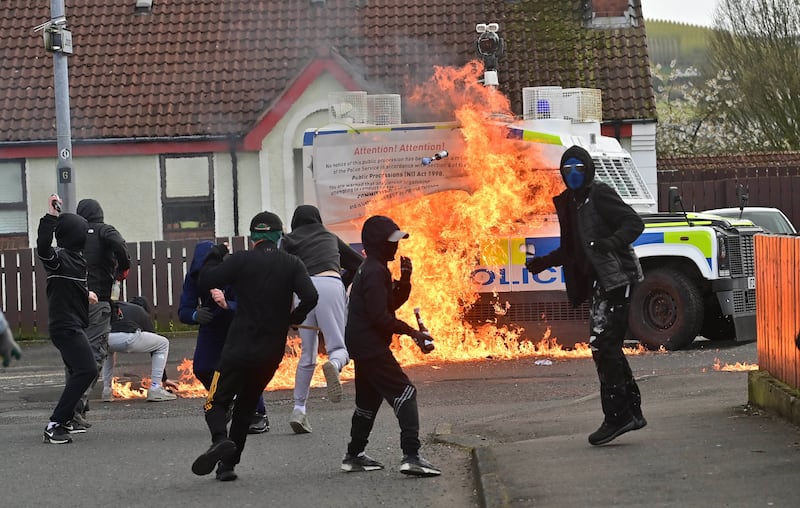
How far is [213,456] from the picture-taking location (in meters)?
8.45

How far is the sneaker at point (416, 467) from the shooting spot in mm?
8555

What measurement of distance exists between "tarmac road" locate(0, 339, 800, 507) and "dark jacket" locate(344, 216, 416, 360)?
82 cm

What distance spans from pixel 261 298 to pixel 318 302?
225 centimetres

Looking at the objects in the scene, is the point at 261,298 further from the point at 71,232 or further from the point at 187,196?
the point at 187,196

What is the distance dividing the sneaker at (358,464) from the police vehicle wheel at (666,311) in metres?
7.27

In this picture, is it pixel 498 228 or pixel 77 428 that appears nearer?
pixel 77 428

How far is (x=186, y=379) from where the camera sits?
1489 cm

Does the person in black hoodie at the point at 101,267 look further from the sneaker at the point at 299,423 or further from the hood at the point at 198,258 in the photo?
the sneaker at the point at 299,423

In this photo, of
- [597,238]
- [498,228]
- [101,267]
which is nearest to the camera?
[597,238]

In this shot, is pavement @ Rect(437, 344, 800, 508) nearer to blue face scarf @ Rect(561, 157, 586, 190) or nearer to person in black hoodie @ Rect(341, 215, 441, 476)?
person in black hoodie @ Rect(341, 215, 441, 476)

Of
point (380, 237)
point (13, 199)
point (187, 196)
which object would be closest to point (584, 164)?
point (380, 237)

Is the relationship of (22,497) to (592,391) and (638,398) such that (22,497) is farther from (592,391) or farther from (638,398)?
(592,391)

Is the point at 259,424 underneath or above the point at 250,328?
underneath

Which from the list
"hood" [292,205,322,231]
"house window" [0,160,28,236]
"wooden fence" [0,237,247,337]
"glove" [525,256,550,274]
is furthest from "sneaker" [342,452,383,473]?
"house window" [0,160,28,236]
